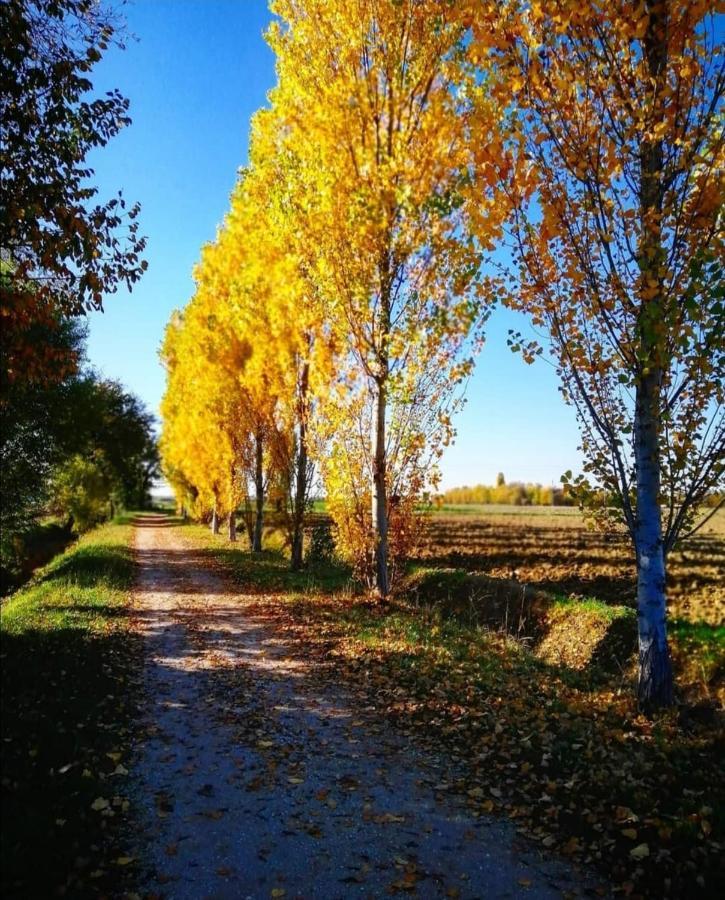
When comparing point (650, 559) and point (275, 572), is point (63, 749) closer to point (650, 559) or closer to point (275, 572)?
point (650, 559)

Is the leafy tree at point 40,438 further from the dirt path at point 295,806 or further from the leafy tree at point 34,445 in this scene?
the dirt path at point 295,806

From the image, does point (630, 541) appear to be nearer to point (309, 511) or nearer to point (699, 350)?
point (699, 350)

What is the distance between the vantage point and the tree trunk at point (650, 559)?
6.76 meters

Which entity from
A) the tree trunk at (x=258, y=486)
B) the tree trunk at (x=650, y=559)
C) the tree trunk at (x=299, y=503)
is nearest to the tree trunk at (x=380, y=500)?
the tree trunk at (x=299, y=503)

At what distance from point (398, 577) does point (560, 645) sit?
363 centimetres

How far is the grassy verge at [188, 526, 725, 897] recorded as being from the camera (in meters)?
4.39

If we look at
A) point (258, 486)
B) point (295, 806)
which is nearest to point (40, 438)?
point (258, 486)

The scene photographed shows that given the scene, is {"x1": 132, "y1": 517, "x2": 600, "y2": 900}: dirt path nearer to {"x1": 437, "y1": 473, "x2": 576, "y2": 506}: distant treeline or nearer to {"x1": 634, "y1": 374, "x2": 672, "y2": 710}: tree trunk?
{"x1": 634, "y1": 374, "x2": 672, "y2": 710}: tree trunk

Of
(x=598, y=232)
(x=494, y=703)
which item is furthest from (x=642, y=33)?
(x=494, y=703)

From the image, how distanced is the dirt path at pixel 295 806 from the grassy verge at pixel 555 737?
386 mm

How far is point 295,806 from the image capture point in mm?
4906

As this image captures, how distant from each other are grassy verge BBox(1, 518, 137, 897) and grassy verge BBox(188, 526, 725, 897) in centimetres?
290

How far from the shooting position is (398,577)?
12852mm

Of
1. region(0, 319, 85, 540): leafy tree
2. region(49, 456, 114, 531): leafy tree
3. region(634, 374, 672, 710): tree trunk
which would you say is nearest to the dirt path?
region(634, 374, 672, 710): tree trunk
